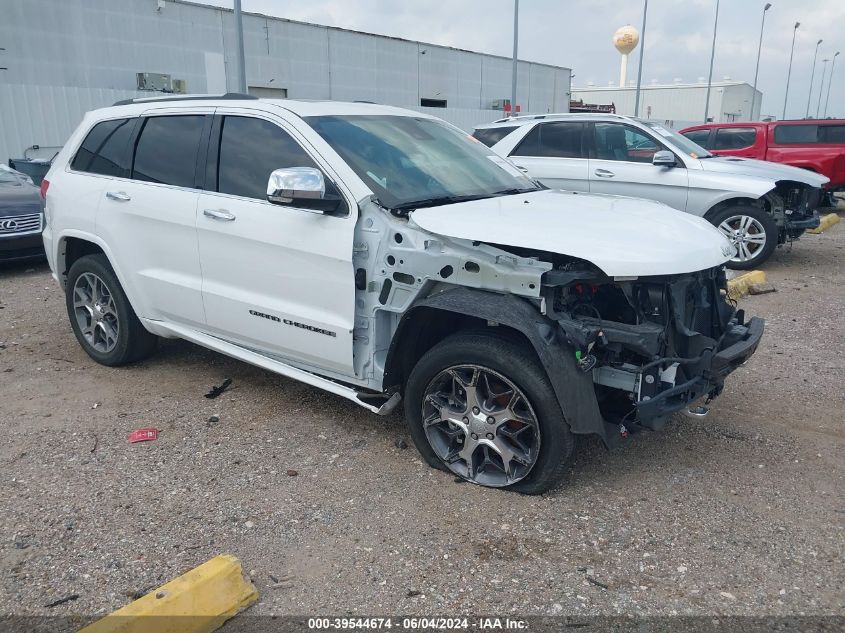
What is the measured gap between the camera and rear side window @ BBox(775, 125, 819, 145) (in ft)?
47.6

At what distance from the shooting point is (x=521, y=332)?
3.24m

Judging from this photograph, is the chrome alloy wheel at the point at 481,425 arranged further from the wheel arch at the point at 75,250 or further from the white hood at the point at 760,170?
the white hood at the point at 760,170

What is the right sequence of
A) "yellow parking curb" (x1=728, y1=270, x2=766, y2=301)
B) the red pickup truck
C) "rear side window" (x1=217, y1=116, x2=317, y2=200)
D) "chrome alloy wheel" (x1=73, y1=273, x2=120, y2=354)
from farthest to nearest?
1. the red pickup truck
2. "yellow parking curb" (x1=728, y1=270, x2=766, y2=301)
3. "chrome alloy wheel" (x1=73, y1=273, x2=120, y2=354)
4. "rear side window" (x1=217, y1=116, x2=317, y2=200)

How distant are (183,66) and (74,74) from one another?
3506mm

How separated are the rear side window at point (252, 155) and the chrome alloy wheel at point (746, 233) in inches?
265

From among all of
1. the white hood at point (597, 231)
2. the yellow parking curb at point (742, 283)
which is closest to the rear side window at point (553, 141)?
the yellow parking curb at point (742, 283)

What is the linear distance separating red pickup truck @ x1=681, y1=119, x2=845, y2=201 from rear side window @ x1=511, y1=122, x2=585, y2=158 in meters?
6.70

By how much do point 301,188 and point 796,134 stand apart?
47.0 feet

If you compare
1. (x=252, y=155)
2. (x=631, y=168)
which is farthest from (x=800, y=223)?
(x=252, y=155)

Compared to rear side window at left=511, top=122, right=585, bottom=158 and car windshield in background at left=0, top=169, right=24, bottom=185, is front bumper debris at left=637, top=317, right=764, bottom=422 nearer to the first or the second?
rear side window at left=511, top=122, right=585, bottom=158

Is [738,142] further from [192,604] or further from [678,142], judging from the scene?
[192,604]

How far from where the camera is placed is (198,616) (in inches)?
99.8

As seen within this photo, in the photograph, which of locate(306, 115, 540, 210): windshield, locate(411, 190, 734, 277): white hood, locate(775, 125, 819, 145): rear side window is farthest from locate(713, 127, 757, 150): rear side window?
locate(411, 190, 734, 277): white hood

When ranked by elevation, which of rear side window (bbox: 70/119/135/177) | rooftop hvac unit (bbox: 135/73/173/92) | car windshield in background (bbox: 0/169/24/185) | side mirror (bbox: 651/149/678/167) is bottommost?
car windshield in background (bbox: 0/169/24/185)
